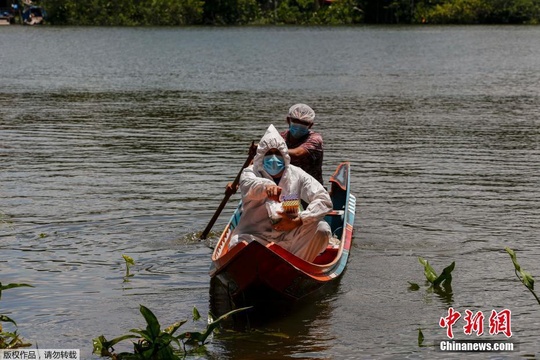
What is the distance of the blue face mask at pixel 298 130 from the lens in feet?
42.0

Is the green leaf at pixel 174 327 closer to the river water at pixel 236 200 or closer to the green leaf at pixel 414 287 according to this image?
the river water at pixel 236 200

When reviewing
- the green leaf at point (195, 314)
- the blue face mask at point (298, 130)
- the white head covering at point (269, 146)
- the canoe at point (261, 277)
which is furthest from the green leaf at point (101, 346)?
the blue face mask at point (298, 130)

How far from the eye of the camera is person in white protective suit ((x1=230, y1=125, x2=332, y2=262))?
10430 mm

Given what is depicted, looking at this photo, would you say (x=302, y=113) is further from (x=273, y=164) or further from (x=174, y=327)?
(x=174, y=327)

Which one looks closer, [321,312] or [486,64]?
[321,312]

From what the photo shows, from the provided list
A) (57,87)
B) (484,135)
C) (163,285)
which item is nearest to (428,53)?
(57,87)

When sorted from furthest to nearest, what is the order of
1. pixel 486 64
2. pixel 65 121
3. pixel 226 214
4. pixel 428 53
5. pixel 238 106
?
pixel 428 53 → pixel 486 64 → pixel 238 106 → pixel 65 121 → pixel 226 214

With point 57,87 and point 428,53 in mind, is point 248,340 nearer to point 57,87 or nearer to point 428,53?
point 57,87

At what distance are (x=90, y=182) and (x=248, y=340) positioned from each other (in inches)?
333

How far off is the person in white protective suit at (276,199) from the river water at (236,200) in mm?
777

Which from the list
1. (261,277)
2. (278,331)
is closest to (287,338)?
(278,331)

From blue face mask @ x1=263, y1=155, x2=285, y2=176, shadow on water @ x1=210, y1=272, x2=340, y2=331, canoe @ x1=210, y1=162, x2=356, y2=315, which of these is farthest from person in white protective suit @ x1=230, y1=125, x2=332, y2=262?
shadow on water @ x1=210, y1=272, x2=340, y2=331

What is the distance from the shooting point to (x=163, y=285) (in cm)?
1181

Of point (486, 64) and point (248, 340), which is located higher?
point (248, 340)
